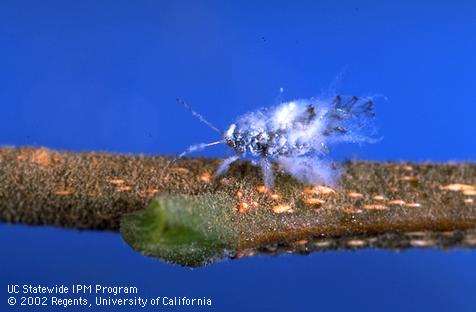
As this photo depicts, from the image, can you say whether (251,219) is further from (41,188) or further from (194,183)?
(41,188)

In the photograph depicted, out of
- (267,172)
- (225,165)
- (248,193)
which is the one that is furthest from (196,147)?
(248,193)

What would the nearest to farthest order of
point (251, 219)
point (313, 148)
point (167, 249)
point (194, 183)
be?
point (167, 249), point (251, 219), point (194, 183), point (313, 148)

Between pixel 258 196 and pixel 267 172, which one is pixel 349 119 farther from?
pixel 258 196

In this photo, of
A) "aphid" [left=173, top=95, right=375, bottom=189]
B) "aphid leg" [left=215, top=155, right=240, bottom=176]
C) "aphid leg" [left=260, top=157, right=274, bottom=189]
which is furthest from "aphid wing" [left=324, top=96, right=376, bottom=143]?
"aphid leg" [left=215, top=155, right=240, bottom=176]

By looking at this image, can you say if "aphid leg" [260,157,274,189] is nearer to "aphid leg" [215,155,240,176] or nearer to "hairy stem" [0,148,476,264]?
"hairy stem" [0,148,476,264]

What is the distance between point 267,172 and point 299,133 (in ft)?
1.82

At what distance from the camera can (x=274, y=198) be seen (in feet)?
13.5

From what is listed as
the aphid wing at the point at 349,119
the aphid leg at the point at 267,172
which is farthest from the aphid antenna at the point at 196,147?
the aphid wing at the point at 349,119

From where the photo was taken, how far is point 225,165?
433 cm

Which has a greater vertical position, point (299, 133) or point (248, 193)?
point (299, 133)

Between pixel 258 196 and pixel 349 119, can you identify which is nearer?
pixel 258 196

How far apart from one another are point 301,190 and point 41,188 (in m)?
1.71

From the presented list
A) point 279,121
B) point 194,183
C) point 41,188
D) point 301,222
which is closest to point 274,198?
point 301,222

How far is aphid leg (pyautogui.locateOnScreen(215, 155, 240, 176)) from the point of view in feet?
14.0
